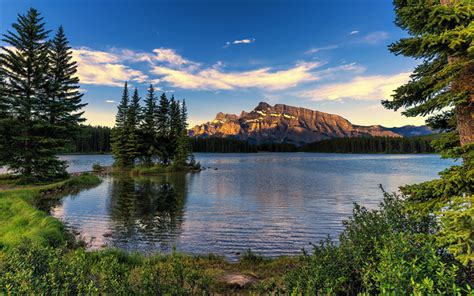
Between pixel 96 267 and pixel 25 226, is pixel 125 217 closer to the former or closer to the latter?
pixel 25 226

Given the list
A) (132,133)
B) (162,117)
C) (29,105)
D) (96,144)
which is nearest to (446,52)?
(29,105)

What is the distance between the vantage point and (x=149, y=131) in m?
62.8

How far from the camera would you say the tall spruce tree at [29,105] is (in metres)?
31.3

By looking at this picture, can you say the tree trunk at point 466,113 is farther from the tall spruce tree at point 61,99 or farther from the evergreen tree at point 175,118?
the evergreen tree at point 175,118

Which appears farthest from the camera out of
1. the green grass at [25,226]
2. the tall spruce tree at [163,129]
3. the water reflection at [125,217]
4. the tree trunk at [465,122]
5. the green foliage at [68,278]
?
the tall spruce tree at [163,129]

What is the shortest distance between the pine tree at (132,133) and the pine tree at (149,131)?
60.1 inches

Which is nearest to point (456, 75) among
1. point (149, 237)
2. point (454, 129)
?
point (454, 129)

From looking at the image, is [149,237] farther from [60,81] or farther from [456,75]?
[60,81]

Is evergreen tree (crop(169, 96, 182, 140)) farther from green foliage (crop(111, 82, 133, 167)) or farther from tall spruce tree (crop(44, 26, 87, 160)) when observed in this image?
tall spruce tree (crop(44, 26, 87, 160))

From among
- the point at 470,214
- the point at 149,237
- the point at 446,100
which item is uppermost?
the point at 446,100

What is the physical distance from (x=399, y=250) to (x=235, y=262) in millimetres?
8678

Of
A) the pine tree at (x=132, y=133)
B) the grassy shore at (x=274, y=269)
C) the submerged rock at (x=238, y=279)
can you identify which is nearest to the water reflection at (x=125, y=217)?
the grassy shore at (x=274, y=269)

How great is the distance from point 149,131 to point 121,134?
20.7 feet

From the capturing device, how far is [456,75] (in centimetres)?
539
